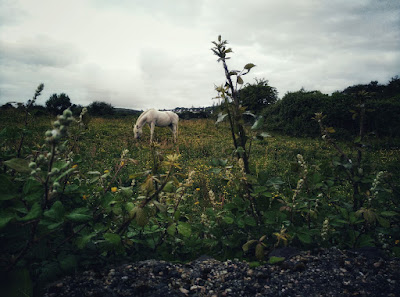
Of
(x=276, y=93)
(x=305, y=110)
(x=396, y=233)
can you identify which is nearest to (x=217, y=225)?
(x=396, y=233)

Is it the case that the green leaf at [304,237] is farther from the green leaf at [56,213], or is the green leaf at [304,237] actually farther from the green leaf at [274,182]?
the green leaf at [56,213]

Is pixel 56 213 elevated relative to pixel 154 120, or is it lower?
lower

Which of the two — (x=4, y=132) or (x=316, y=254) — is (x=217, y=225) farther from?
(x=4, y=132)

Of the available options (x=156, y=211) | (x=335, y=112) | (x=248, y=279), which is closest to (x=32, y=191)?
(x=156, y=211)

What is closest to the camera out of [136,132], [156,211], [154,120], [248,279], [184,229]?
[248,279]

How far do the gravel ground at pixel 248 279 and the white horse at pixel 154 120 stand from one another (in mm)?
12102

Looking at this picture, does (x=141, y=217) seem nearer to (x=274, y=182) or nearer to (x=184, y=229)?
(x=184, y=229)

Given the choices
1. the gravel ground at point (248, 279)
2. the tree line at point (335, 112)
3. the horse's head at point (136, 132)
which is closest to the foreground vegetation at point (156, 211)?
the gravel ground at point (248, 279)

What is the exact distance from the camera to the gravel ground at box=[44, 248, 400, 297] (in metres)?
1.62

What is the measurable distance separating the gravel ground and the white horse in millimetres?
12102

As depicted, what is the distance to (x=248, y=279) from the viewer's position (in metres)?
1.81

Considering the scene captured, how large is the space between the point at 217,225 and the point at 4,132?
6.71 feet

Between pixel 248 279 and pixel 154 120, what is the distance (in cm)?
1344

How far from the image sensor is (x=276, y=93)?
27906 mm
